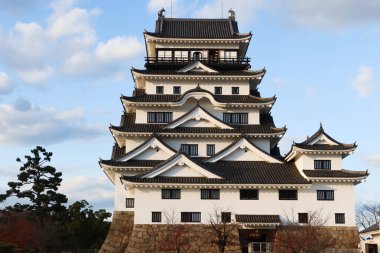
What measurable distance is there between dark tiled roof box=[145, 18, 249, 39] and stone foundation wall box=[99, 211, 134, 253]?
14.4m

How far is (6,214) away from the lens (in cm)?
4841

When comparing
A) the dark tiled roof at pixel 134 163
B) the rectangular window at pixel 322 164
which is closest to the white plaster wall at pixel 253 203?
the rectangular window at pixel 322 164

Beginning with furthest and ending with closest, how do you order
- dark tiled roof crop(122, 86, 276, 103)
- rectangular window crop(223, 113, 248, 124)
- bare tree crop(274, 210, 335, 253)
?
1. rectangular window crop(223, 113, 248, 124)
2. dark tiled roof crop(122, 86, 276, 103)
3. bare tree crop(274, 210, 335, 253)

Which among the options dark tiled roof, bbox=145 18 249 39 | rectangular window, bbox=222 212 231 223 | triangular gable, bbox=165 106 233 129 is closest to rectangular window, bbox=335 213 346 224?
rectangular window, bbox=222 212 231 223

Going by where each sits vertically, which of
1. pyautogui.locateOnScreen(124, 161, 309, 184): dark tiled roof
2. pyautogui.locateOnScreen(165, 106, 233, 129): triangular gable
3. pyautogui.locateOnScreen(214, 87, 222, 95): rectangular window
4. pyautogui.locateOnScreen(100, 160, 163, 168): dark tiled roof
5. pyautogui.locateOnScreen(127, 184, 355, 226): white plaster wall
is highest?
pyautogui.locateOnScreen(214, 87, 222, 95): rectangular window

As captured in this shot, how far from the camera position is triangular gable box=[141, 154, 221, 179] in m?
37.1

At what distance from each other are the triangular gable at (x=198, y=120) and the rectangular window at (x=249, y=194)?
16.8 feet

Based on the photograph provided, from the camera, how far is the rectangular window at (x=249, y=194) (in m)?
37.5

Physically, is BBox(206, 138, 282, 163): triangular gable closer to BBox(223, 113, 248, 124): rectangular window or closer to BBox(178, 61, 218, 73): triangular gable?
BBox(223, 113, 248, 124): rectangular window

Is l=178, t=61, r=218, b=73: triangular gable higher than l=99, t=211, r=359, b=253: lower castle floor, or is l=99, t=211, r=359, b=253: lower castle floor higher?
l=178, t=61, r=218, b=73: triangular gable

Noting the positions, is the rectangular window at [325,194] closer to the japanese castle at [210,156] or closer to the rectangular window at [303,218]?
the japanese castle at [210,156]

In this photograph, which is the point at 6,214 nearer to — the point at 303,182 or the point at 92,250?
the point at 92,250

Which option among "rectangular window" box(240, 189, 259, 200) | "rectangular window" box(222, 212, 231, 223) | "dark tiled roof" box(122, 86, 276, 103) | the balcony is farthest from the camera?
the balcony

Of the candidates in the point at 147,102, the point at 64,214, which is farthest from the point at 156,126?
the point at 64,214
